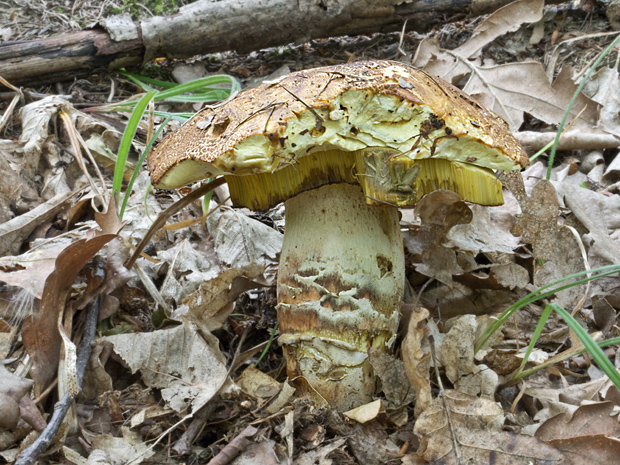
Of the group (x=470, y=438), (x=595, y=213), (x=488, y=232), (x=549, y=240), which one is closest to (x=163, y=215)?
(x=470, y=438)

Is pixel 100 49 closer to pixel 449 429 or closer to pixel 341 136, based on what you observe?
pixel 341 136

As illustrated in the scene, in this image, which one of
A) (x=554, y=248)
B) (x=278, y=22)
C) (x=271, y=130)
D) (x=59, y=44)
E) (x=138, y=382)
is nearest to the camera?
(x=271, y=130)

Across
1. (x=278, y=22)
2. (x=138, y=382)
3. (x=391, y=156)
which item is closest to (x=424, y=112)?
(x=391, y=156)

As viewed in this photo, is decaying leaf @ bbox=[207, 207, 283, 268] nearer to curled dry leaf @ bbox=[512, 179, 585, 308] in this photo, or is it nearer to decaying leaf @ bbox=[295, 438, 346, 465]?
decaying leaf @ bbox=[295, 438, 346, 465]

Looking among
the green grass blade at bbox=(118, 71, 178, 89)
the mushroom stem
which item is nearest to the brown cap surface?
the mushroom stem

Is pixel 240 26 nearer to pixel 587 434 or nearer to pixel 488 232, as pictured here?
pixel 488 232

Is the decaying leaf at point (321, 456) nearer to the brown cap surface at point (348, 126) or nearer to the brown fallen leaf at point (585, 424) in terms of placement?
the brown fallen leaf at point (585, 424)

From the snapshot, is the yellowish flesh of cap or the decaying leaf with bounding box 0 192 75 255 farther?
the decaying leaf with bounding box 0 192 75 255
